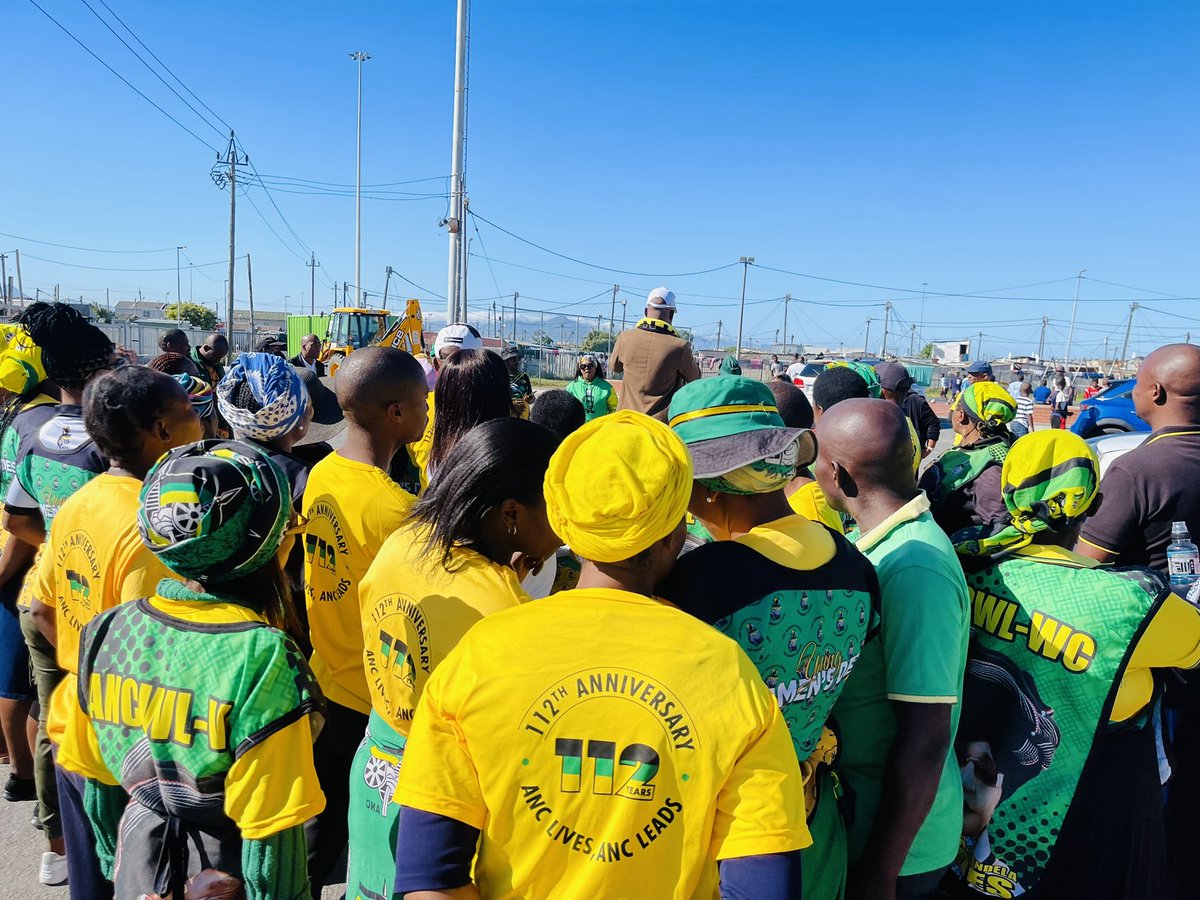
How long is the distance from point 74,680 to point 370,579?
0.84 meters

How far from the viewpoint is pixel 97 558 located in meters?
2.24

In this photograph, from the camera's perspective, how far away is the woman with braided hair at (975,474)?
3762 mm

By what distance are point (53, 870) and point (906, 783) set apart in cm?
343

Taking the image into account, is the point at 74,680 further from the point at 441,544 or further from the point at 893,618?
the point at 893,618

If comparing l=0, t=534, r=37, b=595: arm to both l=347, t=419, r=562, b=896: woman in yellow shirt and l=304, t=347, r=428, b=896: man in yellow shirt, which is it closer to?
l=304, t=347, r=428, b=896: man in yellow shirt

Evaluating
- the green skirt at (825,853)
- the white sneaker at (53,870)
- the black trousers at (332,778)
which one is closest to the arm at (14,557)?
the white sneaker at (53,870)

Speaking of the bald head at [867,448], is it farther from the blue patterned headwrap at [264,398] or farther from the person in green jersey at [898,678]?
the blue patterned headwrap at [264,398]

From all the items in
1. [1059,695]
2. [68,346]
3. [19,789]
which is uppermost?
[68,346]

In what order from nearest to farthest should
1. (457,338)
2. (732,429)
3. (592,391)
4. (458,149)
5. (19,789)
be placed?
1. (732,429)
2. (19,789)
3. (457,338)
4. (592,391)
5. (458,149)

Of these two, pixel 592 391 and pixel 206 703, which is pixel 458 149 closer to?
pixel 592 391

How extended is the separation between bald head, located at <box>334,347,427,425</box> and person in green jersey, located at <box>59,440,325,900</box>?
0.89 metres

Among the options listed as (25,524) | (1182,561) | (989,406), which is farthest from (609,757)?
(989,406)

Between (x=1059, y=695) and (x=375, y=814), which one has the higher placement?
(x=1059, y=695)

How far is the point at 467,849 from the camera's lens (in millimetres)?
1278
